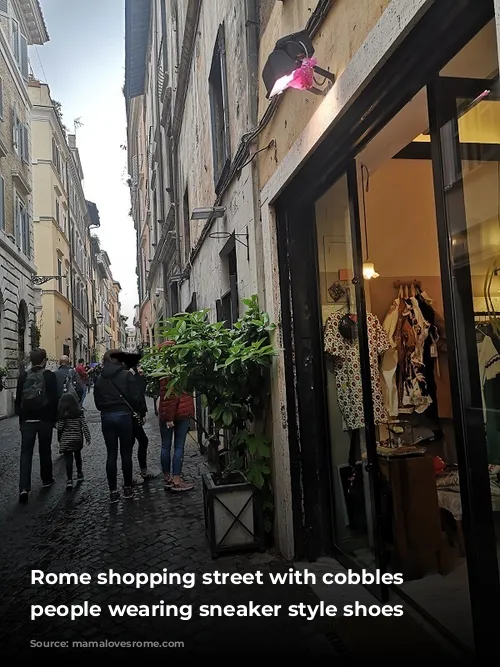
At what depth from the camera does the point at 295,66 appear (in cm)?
318

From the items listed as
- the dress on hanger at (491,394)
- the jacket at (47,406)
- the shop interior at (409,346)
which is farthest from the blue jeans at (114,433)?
the dress on hanger at (491,394)

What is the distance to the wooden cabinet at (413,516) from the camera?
358 centimetres

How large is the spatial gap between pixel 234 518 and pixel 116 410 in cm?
224

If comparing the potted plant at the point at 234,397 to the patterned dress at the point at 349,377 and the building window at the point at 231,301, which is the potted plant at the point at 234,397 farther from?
the building window at the point at 231,301

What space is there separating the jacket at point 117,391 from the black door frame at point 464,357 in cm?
427

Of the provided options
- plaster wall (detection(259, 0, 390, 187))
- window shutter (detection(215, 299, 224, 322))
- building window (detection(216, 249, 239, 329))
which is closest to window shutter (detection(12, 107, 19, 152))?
window shutter (detection(215, 299, 224, 322))

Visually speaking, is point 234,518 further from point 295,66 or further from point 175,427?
point 295,66

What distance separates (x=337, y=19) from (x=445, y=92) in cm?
92

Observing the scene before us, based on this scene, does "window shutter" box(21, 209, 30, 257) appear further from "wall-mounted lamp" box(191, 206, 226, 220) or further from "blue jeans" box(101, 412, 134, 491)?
"blue jeans" box(101, 412, 134, 491)

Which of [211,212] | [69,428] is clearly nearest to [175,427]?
[69,428]

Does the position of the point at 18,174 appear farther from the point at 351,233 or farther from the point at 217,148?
the point at 351,233

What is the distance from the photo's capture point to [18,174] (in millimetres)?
19312

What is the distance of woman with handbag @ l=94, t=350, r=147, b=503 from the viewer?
5.99 m

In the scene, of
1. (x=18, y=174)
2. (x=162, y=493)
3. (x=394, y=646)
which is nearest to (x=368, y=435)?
(x=394, y=646)
